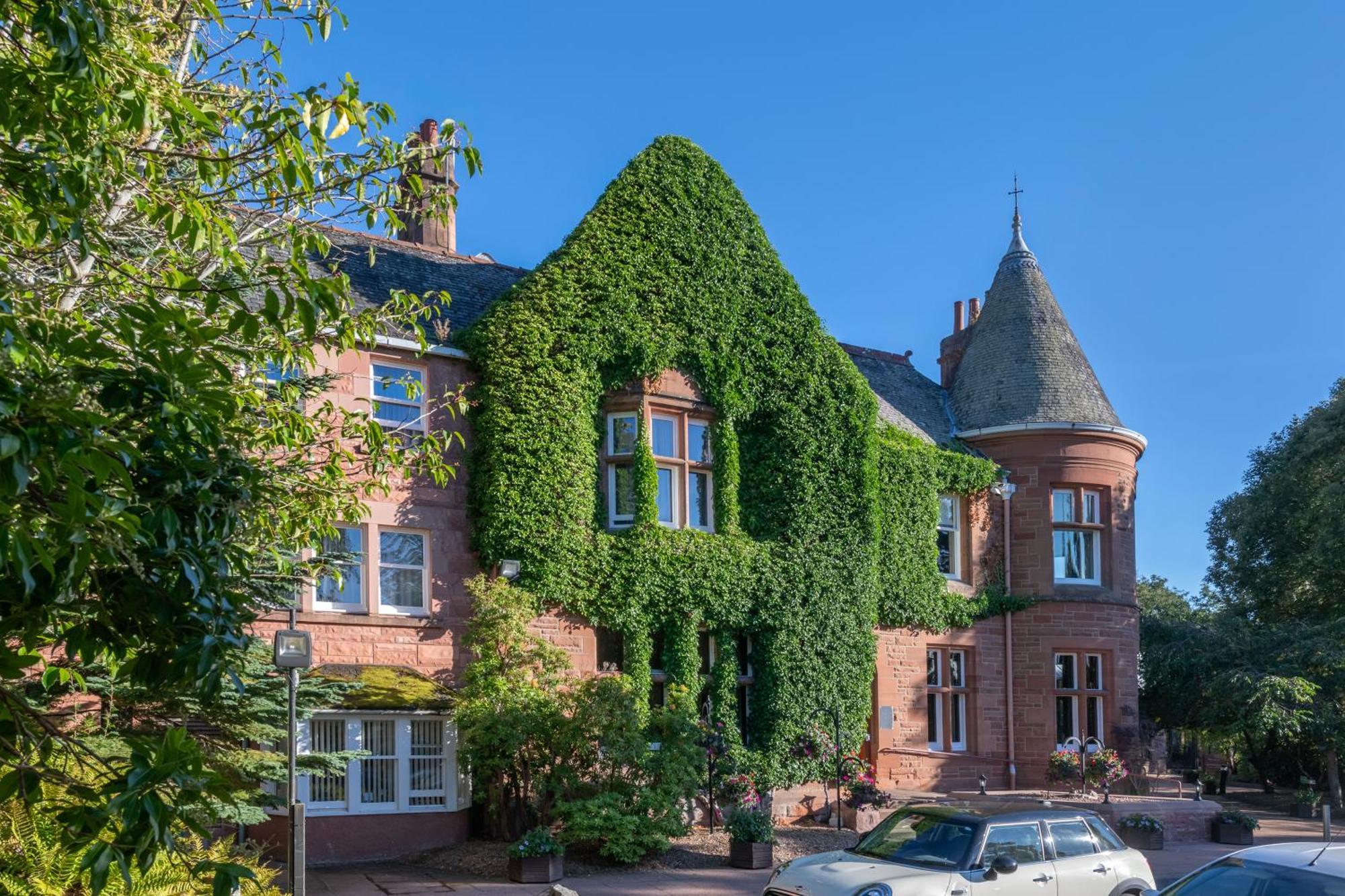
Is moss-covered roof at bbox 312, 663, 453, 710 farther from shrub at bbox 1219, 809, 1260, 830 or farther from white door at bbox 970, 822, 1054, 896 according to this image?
shrub at bbox 1219, 809, 1260, 830

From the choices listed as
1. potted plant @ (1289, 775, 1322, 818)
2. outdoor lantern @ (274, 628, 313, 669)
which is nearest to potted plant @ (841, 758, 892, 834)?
outdoor lantern @ (274, 628, 313, 669)

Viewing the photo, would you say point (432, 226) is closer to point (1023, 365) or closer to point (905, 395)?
point (905, 395)

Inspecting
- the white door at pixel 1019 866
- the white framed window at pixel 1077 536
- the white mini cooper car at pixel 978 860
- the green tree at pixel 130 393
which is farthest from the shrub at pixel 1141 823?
the green tree at pixel 130 393

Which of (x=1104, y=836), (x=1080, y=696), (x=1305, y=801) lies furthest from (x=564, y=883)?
(x=1305, y=801)

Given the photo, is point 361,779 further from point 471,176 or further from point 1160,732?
point 1160,732

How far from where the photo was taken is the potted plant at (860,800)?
20766 millimetres

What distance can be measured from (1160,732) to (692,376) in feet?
51.0

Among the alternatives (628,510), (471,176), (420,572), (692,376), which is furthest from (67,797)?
(692,376)

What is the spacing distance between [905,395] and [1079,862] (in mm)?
17853

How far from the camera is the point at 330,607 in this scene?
18141 millimetres

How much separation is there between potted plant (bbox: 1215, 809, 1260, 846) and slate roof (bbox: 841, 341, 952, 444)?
9105mm

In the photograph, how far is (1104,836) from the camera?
40.8 feet

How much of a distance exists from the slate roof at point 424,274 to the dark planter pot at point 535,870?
8268mm

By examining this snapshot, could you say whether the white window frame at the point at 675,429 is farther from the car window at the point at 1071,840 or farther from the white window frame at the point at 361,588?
the car window at the point at 1071,840
